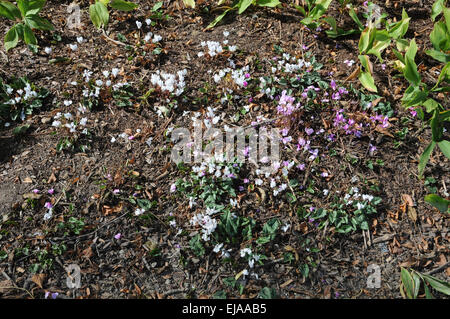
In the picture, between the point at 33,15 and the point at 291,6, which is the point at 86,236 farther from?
the point at 291,6

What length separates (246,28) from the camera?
11.7 feet

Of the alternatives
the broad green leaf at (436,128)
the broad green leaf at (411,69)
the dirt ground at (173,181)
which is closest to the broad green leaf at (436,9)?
the dirt ground at (173,181)

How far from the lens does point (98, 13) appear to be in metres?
3.33

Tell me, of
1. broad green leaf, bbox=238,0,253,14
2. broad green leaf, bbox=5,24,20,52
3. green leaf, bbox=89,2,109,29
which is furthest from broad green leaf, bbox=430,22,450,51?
broad green leaf, bbox=5,24,20,52

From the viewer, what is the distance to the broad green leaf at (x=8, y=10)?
125 inches

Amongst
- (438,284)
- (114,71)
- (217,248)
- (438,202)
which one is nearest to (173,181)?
(217,248)

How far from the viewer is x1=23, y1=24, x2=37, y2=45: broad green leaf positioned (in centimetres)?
323

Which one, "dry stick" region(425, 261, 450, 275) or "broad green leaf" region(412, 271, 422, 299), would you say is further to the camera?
"dry stick" region(425, 261, 450, 275)

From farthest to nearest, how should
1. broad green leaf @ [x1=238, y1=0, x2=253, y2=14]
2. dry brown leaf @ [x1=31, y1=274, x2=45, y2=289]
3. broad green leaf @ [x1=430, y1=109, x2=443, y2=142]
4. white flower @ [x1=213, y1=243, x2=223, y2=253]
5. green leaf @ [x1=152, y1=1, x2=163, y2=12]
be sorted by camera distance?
1. green leaf @ [x1=152, y1=1, x2=163, y2=12]
2. broad green leaf @ [x1=238, y1=0, x2=253, y2=14]
3. broad green leaf @ [x1=430, y1=109, x2=443, y2=142]
4. white flower @ [x1=213, y1=243, x2=223, y2=253]
5. dry brown leaf @ [x1=31, y1=274, x2=45, y2=289]

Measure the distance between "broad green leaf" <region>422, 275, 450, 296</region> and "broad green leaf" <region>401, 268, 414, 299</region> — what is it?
12 centimetres

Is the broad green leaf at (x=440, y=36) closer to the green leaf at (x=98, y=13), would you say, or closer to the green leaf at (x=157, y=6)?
the green leaf at (x=157, y=6)

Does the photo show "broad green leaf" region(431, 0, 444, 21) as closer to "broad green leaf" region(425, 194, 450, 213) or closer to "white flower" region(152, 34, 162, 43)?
"broad green leaf" region(425, 194, 450, 213)

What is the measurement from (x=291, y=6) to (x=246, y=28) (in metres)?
0.53

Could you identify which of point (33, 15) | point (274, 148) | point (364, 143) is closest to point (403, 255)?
point (364, 143)
